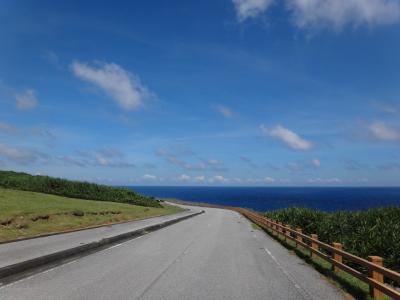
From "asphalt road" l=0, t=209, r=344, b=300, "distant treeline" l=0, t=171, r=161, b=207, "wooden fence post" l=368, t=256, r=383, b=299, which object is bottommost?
"asphalt road" l=0, t=209, r=344, b=300

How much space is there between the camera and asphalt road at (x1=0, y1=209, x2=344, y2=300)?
9422 millimetres

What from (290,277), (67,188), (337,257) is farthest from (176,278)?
(67,188)

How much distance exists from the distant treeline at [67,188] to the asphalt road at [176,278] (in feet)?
146

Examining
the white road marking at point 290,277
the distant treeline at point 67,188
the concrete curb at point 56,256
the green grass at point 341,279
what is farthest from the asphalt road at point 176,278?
the distant treeline at point 67,188

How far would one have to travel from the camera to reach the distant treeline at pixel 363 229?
16094mm

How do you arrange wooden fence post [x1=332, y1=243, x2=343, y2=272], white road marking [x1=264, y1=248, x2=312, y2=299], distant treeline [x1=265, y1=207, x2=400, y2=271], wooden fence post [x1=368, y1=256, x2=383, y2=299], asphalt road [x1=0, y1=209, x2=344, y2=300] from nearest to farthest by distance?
wooden fence post [x1=368, y1=256, x2=383, y2=299] < asphalt road [x1=0, y1=209, x2=344, y2=300] < white road marking [x1=264, y1=248, x2=312, y2=299] < wooden fence post [x1=332, y1=243, x2=343, y2=272] < distant treeline [x1=265, y1=207, x2=400, y2=271]

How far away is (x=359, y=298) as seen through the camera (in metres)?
9.64

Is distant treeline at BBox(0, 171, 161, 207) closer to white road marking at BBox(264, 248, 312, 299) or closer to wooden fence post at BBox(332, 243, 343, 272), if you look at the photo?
white road marking at BBox(264, 248, 312, 299)

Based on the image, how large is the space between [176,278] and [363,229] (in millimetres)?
10301

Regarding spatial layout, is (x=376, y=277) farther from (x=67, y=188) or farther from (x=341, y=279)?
(x=67, y=188)

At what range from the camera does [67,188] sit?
60.9m

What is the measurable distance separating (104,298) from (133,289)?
1061mm

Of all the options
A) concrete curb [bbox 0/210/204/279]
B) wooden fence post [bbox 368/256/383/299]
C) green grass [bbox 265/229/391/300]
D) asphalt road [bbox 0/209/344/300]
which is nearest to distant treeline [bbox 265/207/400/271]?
green grass [bbox 265/229/391/300]

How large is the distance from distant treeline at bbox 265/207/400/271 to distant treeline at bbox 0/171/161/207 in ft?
123
